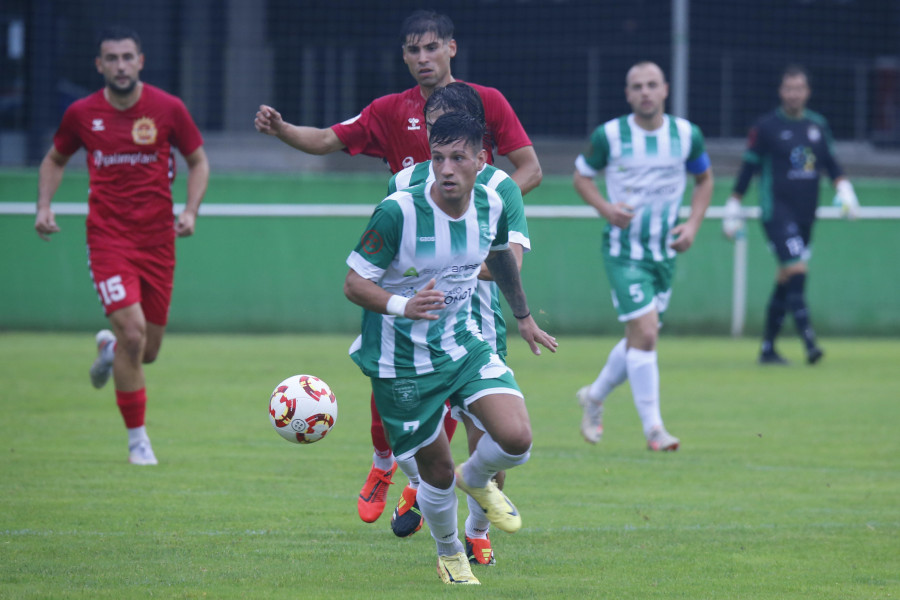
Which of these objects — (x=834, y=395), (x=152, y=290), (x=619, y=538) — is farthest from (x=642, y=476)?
(x=834, y=395)

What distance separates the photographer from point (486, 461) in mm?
4629

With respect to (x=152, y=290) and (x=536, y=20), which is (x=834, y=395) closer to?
(x=152, y=290)

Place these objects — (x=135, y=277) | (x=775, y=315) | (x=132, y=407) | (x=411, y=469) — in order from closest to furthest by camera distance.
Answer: (x=411, y=469), (x=132, y=407), (x=135, y=277), (x=775, y=315)

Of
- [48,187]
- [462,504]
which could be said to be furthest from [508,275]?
[48,187]

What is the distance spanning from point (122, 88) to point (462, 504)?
3086mm

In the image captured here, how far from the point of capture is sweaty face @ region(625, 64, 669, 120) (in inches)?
319

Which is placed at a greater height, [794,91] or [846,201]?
[794,91]

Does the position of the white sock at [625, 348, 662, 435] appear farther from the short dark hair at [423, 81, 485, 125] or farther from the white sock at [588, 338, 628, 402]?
the short dark hair at [423, 81, 485, 125]

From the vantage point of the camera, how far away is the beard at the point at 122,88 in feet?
24.0

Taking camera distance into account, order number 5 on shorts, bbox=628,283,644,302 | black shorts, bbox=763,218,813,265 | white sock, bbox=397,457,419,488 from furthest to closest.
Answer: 1. black shorts, bbox=763,218,813,265
2. number 5 on shorts, bbox=628,283,644,302
3. white sock, bbox=397,457,419,488

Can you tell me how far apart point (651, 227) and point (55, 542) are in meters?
4.42

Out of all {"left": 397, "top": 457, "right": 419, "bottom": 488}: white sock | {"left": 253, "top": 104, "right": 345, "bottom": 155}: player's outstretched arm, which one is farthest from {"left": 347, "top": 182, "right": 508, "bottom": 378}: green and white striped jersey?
{"left": 253, "top": 104, "right": 345, "bottom": 155}: player's outstretched arm

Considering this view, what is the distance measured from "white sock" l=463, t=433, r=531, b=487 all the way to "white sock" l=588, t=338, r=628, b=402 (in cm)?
350

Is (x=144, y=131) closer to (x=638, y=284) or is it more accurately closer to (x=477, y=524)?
(x=638, y=284)
